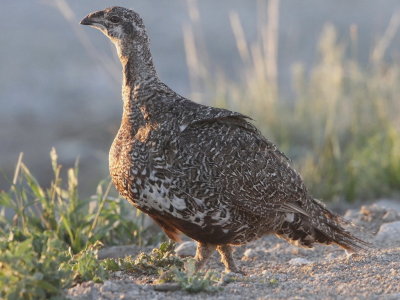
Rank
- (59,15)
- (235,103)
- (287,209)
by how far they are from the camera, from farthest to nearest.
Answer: (59,15) → (235,103) → (287,209)

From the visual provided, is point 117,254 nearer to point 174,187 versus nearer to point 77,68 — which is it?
point 174,187

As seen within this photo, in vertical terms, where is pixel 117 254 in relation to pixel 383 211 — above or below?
below

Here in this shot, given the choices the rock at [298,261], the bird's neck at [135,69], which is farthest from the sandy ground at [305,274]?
the bird's neck at [135,69]

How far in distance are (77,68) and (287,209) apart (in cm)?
1261

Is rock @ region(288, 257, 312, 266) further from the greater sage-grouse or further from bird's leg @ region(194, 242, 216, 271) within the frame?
bird's leg @ region(194, 242, 216, 271)

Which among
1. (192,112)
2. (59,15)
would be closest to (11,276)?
(192,112)

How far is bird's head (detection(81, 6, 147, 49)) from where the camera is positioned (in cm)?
596

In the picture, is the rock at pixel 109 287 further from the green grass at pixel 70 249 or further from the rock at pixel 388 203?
the rock at pixel 388 203

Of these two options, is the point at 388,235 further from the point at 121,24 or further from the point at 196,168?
the point at 121,24

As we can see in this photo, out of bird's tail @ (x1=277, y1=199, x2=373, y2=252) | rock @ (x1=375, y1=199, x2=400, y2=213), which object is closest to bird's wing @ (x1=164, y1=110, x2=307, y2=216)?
bird's tail @ (x1=277, y1=199, x2=373, y2=252)

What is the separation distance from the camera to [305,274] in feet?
18.7

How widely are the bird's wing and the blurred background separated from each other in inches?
20.5

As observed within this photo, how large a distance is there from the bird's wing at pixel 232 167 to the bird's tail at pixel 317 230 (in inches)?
7.2

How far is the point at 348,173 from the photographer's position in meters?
9.10
